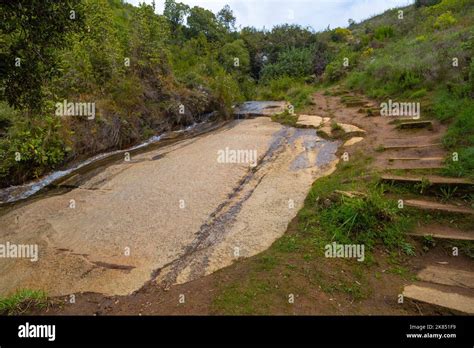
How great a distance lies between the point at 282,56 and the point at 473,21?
1775cm

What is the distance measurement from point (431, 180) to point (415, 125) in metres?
2.92

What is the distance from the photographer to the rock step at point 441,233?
3793mm

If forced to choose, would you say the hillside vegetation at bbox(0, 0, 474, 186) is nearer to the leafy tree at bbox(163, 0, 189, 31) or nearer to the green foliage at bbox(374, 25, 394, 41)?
the green foliage at bbox(374, 25, 394, 41)

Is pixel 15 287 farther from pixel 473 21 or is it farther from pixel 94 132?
pixel 473 21

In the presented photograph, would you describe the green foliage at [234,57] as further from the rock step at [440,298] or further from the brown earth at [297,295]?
the rock step at [440,298]

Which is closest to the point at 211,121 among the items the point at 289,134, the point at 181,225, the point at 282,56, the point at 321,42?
the point at 289,134

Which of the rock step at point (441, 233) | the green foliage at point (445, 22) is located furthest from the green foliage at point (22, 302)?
the green foliage at point (445, 22)

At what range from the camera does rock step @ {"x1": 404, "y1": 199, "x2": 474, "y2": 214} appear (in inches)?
162

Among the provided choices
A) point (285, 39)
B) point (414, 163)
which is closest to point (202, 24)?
point (285, 39)

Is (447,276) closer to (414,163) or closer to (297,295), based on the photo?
(297,295)

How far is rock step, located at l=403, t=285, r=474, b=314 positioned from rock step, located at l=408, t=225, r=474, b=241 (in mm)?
900

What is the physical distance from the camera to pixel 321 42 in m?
28.8

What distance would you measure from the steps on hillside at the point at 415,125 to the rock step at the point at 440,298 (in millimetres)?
4824
